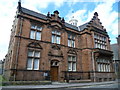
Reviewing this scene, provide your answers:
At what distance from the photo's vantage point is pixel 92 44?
22547mm

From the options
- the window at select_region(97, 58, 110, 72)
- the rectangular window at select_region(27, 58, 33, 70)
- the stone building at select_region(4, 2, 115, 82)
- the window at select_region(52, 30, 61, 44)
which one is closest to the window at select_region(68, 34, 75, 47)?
the stone building at select_region(4, 2, 115, 82)

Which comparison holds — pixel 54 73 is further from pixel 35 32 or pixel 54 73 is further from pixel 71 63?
pixel 35 32

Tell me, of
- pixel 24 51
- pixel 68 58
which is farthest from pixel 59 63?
→ pixel 24 51

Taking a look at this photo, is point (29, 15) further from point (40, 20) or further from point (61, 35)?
point (61, 35)

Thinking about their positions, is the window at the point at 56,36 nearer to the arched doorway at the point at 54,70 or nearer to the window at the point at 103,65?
the arched doorway at the point at 54,70


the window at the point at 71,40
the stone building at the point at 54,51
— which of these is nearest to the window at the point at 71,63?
the stone building at the point at 54,51

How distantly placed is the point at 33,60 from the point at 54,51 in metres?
4.03

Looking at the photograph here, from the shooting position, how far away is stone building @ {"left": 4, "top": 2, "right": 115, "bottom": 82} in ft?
49.6

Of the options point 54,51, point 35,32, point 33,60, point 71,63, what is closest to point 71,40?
point 71,63

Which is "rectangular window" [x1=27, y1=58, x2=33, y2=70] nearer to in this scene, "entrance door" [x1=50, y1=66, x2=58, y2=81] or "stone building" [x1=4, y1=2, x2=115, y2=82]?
"stone building" [x1=4, y1=2, x2=115, y2=82]

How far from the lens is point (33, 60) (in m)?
15.9

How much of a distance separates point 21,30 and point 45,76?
7.57 meters

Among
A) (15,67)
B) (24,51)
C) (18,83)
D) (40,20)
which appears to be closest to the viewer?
(18,83)

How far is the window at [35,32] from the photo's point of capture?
17.0 meters
